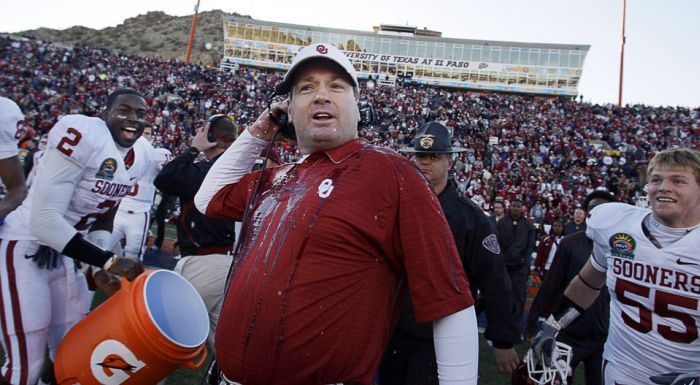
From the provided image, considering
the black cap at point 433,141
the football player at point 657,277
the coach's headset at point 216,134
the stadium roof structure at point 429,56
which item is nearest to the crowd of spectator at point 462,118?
the stadium roof structure at point 429,56

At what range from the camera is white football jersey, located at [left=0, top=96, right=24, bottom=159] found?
3.37 metres

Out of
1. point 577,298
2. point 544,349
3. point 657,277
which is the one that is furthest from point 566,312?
point 657,277

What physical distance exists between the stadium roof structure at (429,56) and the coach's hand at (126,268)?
41702 millimetres

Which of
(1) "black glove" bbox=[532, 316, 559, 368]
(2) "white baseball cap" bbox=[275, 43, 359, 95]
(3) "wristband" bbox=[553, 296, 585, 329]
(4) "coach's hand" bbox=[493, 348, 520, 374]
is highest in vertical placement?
(2) "white baseball cap" bbox=[275, 43, 359, 95]

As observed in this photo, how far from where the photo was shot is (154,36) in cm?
8306

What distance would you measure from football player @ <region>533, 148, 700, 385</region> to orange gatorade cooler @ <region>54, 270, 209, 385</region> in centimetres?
195

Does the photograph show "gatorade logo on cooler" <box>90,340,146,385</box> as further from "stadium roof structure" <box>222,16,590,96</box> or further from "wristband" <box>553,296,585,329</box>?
"stadium roof structure" <box>222,16,590,96</box>

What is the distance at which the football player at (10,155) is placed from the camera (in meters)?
3.34

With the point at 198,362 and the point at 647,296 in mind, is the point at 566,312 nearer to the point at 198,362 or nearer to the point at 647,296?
the point at 647,296

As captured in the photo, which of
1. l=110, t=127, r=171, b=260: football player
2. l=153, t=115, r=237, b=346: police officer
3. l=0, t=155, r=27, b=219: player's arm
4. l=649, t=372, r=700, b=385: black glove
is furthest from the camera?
l=110, t=127, r=171, b=260: football player

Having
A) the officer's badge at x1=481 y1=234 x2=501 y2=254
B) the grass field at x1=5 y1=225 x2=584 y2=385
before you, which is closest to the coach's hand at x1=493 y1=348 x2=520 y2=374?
the officer's badge at x1=481 y1=234 x2=501 y2=254

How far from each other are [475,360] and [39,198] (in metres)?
2.42

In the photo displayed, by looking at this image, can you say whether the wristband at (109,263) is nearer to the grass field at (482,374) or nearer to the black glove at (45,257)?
the black glove at (45,257)

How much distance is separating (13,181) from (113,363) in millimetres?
1656
